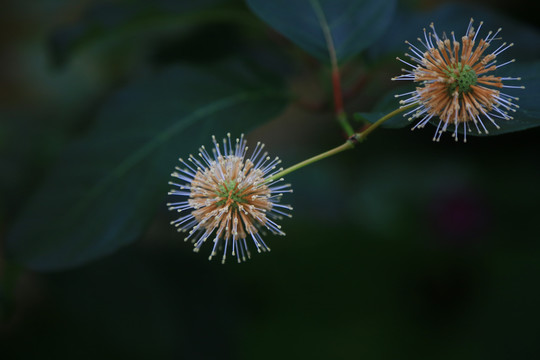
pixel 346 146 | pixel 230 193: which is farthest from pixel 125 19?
pixel 346 146

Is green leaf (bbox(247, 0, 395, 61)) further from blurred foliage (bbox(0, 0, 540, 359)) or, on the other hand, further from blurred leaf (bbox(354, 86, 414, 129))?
blurred leaf (bbox(354, 86, 414, 129))

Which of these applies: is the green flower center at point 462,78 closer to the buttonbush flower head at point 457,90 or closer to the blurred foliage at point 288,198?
the buttonbush flower head at point 457,90

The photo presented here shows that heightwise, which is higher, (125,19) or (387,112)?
(125,19)

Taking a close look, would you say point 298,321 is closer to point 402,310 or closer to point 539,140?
point 402,310

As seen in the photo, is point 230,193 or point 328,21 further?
point 328,21

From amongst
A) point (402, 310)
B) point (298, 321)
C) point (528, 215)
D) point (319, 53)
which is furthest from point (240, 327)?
point (528, 215)

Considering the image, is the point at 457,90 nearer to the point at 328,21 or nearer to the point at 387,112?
the point at 387,112
